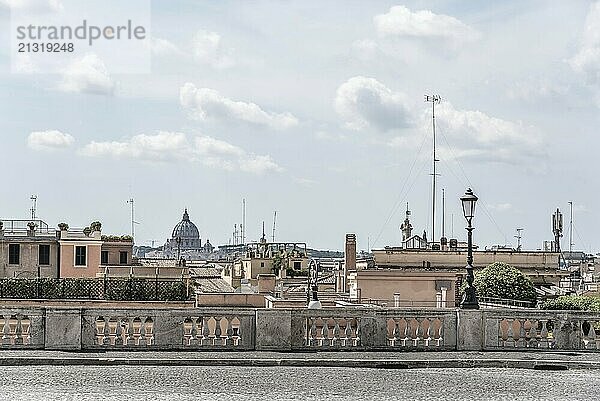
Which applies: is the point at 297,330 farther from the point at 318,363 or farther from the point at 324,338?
the point at 318,363

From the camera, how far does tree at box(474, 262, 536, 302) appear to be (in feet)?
241

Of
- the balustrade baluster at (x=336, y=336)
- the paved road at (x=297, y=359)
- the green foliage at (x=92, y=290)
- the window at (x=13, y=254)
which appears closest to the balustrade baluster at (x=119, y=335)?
the paved road at (x=297, y=359)

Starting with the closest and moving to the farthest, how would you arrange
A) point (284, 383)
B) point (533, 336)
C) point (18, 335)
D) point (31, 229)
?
1. point (284, 383)
2. point (18, 335)
3. point (533, 336)
4. point (31, 229)

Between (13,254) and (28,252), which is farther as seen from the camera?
(28,252)

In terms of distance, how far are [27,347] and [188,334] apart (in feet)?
8.54

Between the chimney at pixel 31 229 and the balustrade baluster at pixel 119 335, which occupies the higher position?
the chimney at pixel 31 229

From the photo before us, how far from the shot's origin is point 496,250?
94250 mm

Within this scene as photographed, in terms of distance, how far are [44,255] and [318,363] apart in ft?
217


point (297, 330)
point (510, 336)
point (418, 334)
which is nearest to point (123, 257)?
point (418, 334)

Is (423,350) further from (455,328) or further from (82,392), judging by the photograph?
(82,392)

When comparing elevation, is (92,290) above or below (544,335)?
below

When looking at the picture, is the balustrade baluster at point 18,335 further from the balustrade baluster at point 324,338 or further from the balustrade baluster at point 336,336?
the balustrade baluster at point 336,336

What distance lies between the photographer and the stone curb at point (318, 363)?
17484 millimetres

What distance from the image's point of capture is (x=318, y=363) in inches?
701
